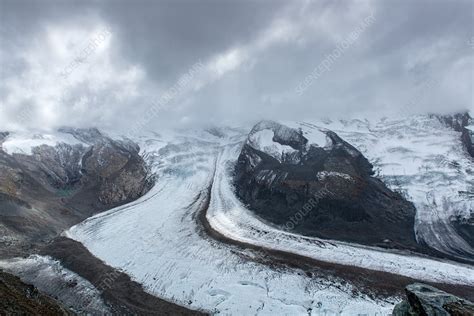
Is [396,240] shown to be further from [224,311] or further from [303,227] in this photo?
[224,311]

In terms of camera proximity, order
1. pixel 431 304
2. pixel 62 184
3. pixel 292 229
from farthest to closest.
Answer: pixel 62 184
pixel 292 229
pixel 431 304

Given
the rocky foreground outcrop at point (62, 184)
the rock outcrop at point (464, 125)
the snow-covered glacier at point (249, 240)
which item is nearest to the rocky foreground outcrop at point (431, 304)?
the snow-covered glacier at point (249, 240)

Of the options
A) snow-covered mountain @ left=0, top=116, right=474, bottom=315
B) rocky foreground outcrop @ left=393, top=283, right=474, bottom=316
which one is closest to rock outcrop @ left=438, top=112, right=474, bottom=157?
snow-covered mountain @ left=0, top=116, right=474, bottom=315

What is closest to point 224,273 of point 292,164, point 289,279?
point 289,279

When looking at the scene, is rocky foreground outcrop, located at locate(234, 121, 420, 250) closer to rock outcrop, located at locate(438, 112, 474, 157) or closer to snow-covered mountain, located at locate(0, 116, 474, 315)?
snow-covered mountain, located at locate(0, 116, 474, 315)

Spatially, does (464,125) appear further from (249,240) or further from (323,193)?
(249,240)

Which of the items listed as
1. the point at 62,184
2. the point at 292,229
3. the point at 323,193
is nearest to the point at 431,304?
the point at 292,229
